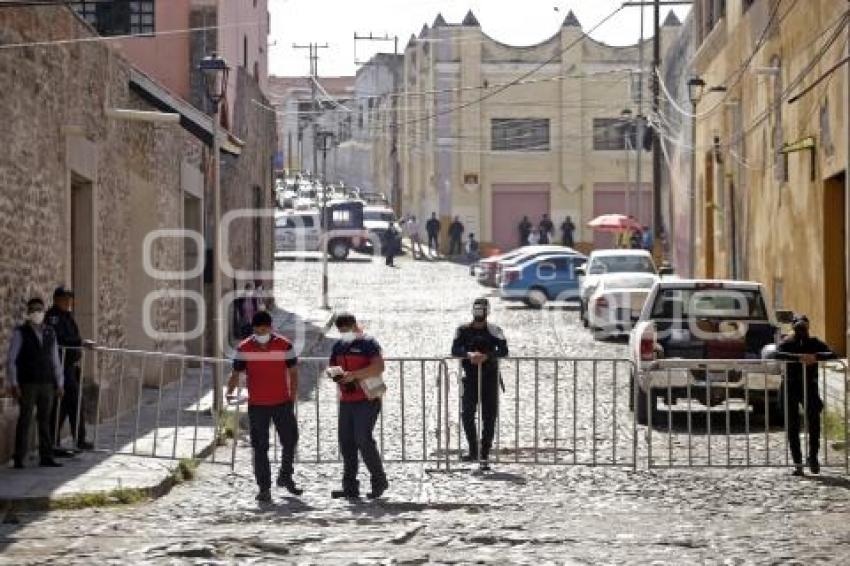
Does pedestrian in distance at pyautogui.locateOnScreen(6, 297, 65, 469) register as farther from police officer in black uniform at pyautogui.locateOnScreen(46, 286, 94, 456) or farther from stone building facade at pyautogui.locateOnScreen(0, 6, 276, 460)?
police officer in black uniform at pyautogui.locateOnScreen(46, 286, 94, 456)

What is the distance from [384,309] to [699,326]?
25.4 meters

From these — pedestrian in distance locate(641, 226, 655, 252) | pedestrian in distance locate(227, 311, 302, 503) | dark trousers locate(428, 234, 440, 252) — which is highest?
dark trousers locate(428, 234, 440, 252)

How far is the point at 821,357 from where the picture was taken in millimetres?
17281

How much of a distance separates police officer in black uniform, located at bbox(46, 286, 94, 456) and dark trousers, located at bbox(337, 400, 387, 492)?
3.65 m

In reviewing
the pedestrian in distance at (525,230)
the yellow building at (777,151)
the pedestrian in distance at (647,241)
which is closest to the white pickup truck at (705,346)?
the yellow building at (777,151)

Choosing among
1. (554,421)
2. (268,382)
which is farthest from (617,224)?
(268,382)

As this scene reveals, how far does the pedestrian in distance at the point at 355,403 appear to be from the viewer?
51.7 ft

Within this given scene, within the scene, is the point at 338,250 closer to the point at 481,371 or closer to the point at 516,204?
the point at 516,204

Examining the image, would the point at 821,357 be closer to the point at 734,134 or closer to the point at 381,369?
the point at 381,369

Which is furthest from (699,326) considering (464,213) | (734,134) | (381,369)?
(464,213)

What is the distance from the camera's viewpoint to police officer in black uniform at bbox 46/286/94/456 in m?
18.5

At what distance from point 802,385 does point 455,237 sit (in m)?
55.1

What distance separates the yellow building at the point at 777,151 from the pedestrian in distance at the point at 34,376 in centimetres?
1235

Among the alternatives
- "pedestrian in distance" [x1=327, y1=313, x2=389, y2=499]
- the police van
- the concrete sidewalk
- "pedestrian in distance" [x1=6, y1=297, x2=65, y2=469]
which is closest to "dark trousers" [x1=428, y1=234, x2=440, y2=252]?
the police van
